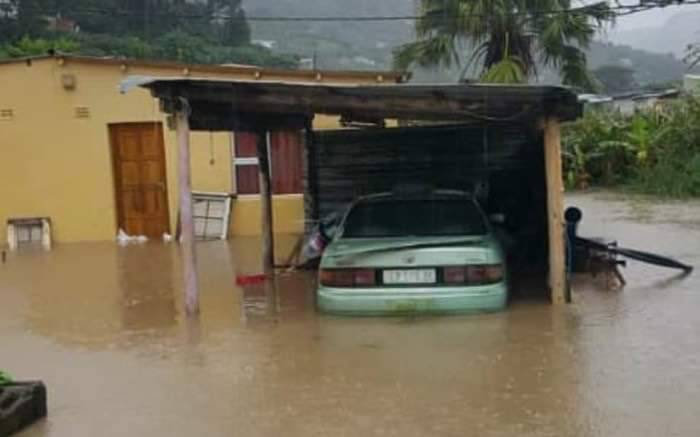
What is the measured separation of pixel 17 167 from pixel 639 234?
11621 millimetres

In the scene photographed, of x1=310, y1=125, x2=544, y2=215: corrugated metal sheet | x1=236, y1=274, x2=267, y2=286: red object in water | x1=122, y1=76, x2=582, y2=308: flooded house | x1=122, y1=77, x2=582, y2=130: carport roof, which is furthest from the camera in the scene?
x1=310, y1=125, x2=544, y2=215: corrugated metal sheet

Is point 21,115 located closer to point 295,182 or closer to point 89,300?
point 295,182

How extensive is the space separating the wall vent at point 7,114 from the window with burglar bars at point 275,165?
4.30m

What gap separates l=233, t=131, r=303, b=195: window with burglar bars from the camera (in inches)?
728

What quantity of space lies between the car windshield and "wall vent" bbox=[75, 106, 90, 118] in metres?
9.74

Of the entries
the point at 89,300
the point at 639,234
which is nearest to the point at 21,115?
the point at 89,300

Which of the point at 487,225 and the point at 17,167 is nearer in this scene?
the point at 487,225

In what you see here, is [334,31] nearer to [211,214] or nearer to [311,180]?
[211,214]

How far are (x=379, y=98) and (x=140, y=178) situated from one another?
9.87 m

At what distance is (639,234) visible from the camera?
16234 millimetres

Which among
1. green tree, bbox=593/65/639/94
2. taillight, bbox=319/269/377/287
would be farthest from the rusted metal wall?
green tree, bbox=593/65/639/94

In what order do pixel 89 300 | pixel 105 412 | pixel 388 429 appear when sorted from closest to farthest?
pixel 388 429 < pixel 105 412 < pixel 89 300

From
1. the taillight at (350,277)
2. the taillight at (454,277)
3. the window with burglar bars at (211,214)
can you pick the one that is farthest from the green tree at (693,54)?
the window with burglar bars at (211,214)

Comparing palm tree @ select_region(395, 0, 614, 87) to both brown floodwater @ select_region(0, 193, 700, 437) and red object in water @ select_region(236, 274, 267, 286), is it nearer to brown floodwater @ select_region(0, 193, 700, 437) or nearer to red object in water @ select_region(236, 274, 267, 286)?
red object in water @ select_region(236, 274, 267, 286)
